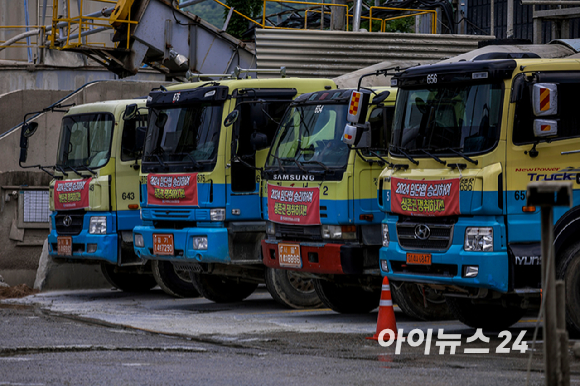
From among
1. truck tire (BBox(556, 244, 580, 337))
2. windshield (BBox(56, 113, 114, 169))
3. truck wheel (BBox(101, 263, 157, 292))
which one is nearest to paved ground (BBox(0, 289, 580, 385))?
truck tire (BBox(556, 244, 580, 337))

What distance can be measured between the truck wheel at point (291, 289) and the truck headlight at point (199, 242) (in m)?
0.91

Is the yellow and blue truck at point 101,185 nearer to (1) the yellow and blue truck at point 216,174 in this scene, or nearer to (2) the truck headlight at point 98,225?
(2) the truck headlight at point 98,225

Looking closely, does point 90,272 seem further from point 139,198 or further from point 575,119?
point 575,119

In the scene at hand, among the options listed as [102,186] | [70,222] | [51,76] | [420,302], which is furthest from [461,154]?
[51,76]

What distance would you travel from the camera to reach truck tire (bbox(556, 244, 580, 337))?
9711 mm

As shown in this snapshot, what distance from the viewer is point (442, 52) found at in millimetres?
20562

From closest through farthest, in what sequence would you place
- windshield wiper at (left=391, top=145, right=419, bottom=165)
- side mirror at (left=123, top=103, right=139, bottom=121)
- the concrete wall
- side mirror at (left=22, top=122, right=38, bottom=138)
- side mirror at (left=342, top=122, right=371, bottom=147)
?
windshield wiper at (left=391, top=145, right=419, bottom=165)
side mirror at (left=342, top=122, right=371, bottom=147)
side mirror at (left=123, top=103, right=139, bottom=121)
side mirror at (left=22, top=122, right=38, bottom=138)
the concrete wall

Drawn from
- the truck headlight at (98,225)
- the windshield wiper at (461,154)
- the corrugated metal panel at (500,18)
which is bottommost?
the truck headlight at (98,225)

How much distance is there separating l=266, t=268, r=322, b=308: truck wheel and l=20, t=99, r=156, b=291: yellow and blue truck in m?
2.96

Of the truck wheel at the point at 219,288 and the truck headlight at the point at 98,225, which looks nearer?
the truck wheel at the point at 219,288

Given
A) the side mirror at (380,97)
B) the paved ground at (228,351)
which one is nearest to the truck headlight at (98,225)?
the paved ground at (228,351)

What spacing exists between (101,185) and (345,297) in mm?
4356

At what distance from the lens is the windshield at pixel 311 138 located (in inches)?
462

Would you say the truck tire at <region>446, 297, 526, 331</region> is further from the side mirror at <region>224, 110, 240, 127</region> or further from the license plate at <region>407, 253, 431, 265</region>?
the side mirror at <region>224, 110, 240, 127</region>
